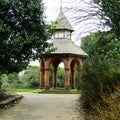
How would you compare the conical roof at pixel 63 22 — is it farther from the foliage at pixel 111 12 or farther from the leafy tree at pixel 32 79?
the leafy tree at pixel 32 79

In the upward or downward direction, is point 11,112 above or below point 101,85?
below

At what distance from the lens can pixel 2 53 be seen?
16.6 metres

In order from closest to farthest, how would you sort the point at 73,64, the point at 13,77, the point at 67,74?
the point at 67,74
the point at 73,64
the point at 13,77

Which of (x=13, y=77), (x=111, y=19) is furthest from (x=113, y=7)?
(x=13, y=77)

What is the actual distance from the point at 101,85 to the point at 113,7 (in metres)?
2.89

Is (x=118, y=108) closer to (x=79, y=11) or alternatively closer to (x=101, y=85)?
(x=101, y=85)

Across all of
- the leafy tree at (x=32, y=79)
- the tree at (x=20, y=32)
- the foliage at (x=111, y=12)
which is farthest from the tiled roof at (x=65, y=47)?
the foliage at (x=111, y=12)

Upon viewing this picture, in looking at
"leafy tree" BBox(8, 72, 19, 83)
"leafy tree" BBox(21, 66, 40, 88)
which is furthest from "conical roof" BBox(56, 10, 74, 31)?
"leafy tree" BBox(8, 72, 19, 83)

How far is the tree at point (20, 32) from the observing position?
16484 mm

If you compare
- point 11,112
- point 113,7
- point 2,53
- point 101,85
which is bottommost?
point 11,112

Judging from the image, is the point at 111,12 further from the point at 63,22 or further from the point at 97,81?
the point at 63,22

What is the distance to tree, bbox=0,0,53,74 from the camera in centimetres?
1648

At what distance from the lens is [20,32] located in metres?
17.1

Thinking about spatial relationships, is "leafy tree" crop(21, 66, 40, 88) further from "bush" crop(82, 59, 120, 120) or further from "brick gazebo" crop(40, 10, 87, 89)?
"bush" crop(82, 59, 120, 120)
